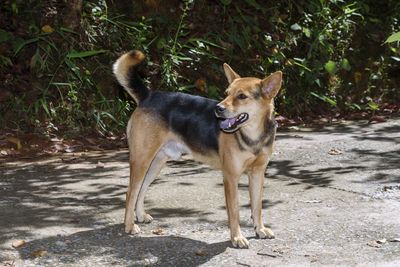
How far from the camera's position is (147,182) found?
711 centimetres

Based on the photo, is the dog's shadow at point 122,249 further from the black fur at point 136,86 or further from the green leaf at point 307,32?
the green leaf at point 307,32

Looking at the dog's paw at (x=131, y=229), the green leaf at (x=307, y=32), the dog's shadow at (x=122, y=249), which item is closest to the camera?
the dog's shadow at (x=122, y=249)

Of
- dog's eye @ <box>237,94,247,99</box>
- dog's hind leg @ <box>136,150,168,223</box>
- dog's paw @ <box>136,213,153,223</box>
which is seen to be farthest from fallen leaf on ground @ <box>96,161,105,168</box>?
dog's eye @ <box>237,94,247,99</box>

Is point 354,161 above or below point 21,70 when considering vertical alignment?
below

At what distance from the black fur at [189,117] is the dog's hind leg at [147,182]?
1.51 feet

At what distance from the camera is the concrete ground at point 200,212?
19.4 feet

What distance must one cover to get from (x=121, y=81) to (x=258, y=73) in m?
6.27

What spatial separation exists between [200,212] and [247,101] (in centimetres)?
145

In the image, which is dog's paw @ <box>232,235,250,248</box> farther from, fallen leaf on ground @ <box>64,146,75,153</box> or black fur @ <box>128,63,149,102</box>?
fallen leaf on ground @ <box>64,146,75,153</box>

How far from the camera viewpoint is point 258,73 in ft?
42.3

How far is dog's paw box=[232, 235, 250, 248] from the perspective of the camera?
20.1ft

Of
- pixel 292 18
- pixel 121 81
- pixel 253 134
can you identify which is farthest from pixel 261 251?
pixel 292 18

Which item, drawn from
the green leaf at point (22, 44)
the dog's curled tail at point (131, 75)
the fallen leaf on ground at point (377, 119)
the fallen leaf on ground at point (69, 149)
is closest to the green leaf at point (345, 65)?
the fallen leaf on ground at point (377, 119)

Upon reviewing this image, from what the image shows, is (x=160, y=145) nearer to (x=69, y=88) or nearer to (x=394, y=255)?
(x=394, y=255)
